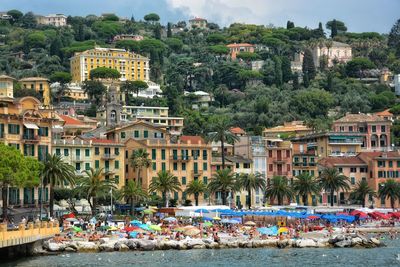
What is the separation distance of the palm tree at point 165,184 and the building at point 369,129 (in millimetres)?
55684

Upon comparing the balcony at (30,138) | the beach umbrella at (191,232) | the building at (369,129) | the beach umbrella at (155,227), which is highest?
the building at (369,129)

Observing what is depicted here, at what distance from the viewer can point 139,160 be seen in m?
118

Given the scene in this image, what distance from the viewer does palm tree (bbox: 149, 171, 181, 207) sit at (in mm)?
115581

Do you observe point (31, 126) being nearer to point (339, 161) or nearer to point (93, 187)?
point (93, 187)

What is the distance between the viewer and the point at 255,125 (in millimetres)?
197375

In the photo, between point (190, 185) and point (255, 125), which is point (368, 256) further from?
point (255, 125)

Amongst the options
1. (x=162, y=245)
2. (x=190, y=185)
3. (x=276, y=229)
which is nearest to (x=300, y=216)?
(x=276, y=229)

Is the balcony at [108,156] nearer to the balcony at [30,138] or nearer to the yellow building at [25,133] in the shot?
the yellow building at [25,133]

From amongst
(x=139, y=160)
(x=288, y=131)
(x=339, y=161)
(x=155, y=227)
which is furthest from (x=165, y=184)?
(x=288, y=131)

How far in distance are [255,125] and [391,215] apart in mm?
76844

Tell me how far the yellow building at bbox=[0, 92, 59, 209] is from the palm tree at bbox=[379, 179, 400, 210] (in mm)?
47549

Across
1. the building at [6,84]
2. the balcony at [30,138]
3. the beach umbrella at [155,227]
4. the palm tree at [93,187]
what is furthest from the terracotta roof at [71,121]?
the beach umbrella at [155,227]

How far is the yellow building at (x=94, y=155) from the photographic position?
117m

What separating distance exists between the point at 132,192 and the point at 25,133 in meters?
12.9
